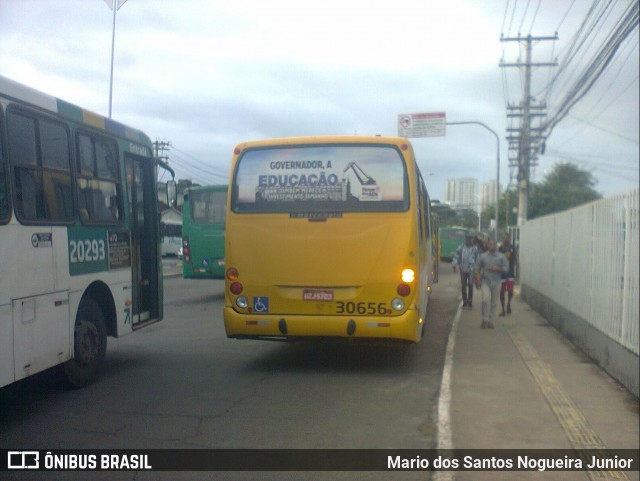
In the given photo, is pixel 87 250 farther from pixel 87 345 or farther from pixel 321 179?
pixel 321 179

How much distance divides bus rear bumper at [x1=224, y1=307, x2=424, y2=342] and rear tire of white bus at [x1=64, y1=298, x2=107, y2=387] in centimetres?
163

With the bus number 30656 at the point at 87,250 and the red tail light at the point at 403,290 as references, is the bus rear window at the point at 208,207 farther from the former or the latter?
the red tail light at the point at 403,290

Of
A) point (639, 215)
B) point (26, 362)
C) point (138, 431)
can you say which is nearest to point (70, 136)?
point (26, 362)

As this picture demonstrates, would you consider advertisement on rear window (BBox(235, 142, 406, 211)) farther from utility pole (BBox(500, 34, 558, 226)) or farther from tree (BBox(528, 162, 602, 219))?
tree (BBox(528, 162, 602, 219))

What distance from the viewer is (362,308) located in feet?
27.7

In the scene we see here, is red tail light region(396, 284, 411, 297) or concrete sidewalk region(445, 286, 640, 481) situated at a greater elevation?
red tail light region(396, 284, 411, 297)

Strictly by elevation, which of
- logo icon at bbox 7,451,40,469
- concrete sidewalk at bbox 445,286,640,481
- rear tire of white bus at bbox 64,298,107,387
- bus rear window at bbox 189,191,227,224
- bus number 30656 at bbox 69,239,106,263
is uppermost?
bus rear window at bbox 189,191,227,224

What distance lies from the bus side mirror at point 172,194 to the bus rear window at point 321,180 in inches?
52.8

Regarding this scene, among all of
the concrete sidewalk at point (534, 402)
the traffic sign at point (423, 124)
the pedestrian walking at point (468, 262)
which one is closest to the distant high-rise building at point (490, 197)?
the traffic sign at point (423, 124)

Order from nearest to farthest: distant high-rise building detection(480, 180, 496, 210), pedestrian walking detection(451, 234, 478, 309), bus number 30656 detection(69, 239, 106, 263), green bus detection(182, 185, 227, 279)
Answer: bus number 30656 detection(69, 239, 106, 263) < pedestrian walking detection(451, 234, 478, 309) < green bus detection(182, 185, 227, 279) < distant high-rise building detection(480, 180, 496, 210)

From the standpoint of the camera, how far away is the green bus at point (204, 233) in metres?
18.8

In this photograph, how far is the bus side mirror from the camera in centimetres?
979

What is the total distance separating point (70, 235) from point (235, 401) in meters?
2.60

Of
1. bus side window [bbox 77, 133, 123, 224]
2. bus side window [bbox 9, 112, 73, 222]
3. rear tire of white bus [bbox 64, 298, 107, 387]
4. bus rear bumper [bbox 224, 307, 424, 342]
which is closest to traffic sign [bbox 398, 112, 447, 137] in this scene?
bus rear bumper [bbox 224, 307, 424, 342]
